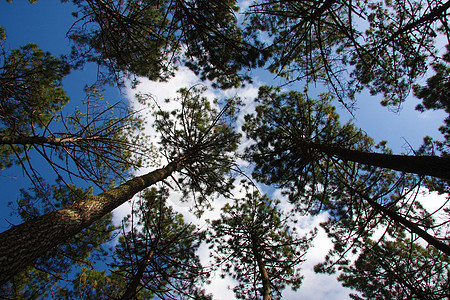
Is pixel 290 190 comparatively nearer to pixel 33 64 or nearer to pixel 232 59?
pixel 232 59

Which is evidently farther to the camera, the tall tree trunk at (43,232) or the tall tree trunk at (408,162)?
the tall tree trunk at (408,162)

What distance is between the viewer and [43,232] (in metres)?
2.51

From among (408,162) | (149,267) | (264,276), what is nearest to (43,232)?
(149,267)

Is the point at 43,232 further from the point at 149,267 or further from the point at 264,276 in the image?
the point at 264,276

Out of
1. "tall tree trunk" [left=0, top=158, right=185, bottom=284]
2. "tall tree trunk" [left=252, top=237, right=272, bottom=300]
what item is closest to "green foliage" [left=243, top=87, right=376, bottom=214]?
"tall tree trunk" [left=252, top=237, right=272, bottom=300]

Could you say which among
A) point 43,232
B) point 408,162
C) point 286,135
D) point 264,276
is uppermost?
point 286,135

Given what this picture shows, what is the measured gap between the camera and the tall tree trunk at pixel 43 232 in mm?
2143

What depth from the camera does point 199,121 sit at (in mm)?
8977

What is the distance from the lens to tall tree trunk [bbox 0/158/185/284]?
7.03 ft

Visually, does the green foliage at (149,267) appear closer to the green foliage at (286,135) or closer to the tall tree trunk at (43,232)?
the tall tree trunk at (43,232)

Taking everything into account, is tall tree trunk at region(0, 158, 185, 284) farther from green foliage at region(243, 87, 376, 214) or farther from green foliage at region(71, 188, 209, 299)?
green foliage at region(243, 87, 376, 214)

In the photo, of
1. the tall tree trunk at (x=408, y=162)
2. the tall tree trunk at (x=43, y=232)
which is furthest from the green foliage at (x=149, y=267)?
the tall tree trunk at (x=408, y=162)

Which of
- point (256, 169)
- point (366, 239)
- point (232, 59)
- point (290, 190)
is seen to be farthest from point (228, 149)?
point (366, 239)

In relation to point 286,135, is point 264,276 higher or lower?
lower
